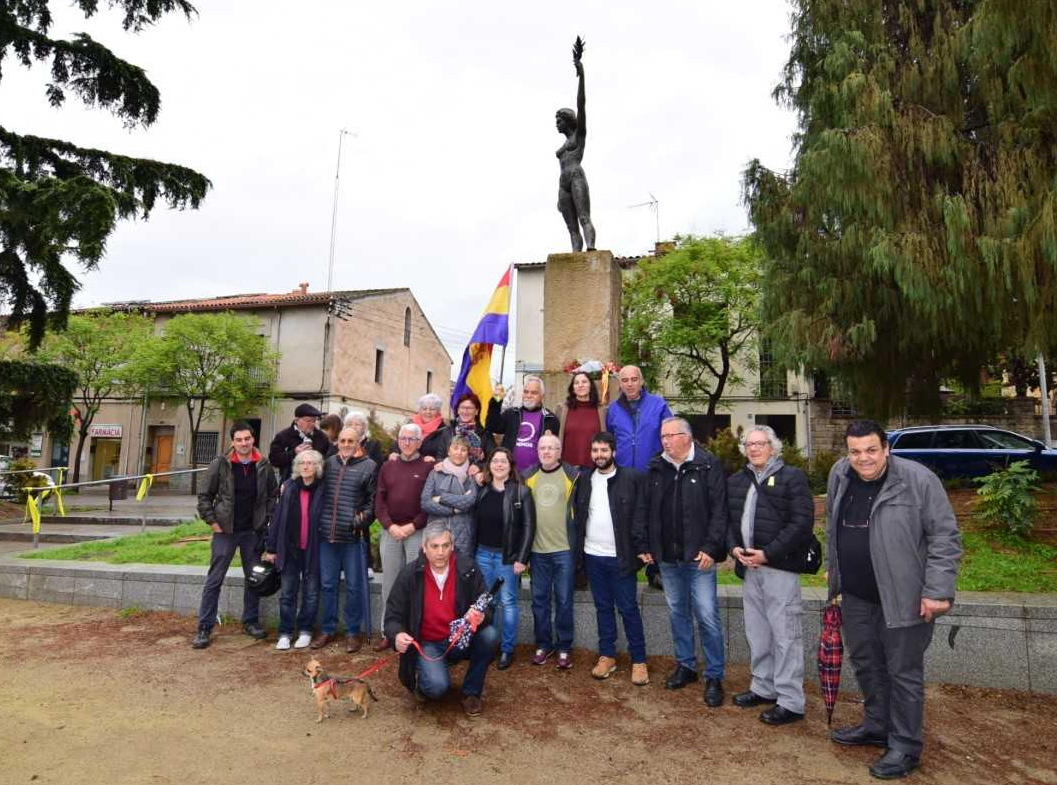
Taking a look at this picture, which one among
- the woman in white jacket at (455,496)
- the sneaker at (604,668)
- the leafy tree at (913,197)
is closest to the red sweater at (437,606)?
the woman in white jacket at (455,496)

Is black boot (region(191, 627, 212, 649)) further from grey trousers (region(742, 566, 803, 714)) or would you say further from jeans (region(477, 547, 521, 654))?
grey trousers (region(742, 566, 803, 714))

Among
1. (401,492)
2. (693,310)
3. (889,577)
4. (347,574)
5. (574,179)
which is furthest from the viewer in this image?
(693,310)

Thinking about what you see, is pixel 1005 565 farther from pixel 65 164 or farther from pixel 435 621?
pixel 65 164

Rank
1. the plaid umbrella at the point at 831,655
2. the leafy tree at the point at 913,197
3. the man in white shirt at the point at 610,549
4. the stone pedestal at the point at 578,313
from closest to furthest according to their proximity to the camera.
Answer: the plaid umbrella at the point at 831,655 → the man in white shirt at the point at 610,549 → the stone pedestal at the point at 578,313 → the leafy tree at the point at 913,197

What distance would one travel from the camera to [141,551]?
804 centimetres

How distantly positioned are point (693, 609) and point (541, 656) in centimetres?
122

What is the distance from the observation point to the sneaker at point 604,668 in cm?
449

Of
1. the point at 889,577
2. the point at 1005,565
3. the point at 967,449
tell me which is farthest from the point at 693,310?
the point at 889,577

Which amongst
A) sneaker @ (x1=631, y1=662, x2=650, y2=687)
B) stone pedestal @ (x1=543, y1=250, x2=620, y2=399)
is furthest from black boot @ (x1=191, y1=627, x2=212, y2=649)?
stone pedestal @ (x1=543, y1=250, x2=620, y2=399)

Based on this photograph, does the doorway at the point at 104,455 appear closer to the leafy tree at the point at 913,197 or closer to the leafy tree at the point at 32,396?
the leafy tree at the point at 32,396

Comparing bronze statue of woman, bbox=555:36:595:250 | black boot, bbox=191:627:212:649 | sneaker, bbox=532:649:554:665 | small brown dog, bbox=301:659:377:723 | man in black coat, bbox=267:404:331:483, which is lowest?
black boot, bbox=191:627:212:649

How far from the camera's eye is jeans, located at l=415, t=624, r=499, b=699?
3811mm

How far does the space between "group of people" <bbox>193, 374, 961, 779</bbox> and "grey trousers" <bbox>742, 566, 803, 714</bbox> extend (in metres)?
0.01

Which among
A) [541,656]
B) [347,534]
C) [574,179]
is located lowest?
[541,656]
